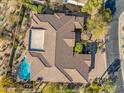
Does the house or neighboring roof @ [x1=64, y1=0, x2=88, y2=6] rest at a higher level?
neighboring roof @ [x1=64, y1=0, x2=88, y2=6]

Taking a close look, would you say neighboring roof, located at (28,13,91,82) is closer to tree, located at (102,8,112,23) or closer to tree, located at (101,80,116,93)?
tree, located at (101,80,116,93)

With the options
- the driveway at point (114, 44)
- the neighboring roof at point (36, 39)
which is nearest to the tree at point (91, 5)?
the driveway at point (114, 44)

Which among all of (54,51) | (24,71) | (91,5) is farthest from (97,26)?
(24,71)

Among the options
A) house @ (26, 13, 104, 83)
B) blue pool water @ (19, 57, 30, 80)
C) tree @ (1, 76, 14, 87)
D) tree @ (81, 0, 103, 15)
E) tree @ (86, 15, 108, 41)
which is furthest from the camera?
tree @ (1, 76, 14, 87)

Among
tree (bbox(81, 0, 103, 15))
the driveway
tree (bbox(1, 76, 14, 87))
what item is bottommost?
tree (bbox(1, 76, 14, 87))

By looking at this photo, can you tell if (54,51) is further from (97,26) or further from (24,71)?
(97,26)

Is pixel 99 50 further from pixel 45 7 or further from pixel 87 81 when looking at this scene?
pixel 45 7

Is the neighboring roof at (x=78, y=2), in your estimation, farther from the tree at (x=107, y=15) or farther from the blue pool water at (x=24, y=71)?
the blue pool water at (x=24, y=71)

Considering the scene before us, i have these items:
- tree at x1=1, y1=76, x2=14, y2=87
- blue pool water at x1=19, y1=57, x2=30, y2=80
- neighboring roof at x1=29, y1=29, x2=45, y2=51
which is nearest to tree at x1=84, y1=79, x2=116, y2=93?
blue pool water at x1=19, y1=57, x2=30, y2=80
